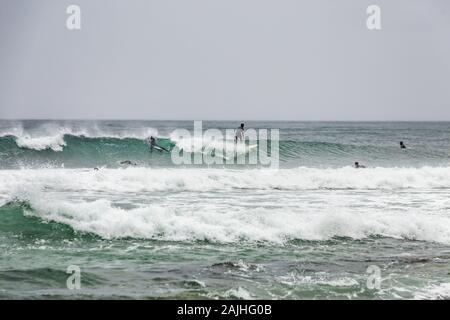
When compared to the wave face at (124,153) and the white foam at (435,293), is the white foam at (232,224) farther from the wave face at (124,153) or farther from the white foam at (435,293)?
the wave face at (124,153)

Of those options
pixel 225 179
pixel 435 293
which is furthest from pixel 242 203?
pixel 435 293

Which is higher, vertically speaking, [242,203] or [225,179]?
[225,179]

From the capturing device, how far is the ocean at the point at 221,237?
8.30 meters

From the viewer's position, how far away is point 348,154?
3569 cm

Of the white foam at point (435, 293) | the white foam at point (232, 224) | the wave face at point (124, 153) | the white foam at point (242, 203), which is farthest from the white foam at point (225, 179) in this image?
the white foam at point (435, 293)

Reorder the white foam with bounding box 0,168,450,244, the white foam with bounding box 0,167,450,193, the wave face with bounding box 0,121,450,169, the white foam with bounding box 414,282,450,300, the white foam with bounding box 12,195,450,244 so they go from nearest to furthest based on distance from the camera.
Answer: the white foam with bounding box 414,282,450,300 → the white foam with bounding box 12,195,450,244 → the white foam with bounding box 0,168,450,244 → the white foam with bounding box 0,167,450,193 → the wave face with bounding box 0,121,450,169

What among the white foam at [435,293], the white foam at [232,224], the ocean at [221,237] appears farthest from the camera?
the white foam at [232,224]

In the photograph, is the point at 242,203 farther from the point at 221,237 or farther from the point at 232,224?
the point at 221,237

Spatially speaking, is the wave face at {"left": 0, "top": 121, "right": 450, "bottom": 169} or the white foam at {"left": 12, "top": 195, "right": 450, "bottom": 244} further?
the wave face at {"left": 0, "top": 121, "right": 450, "bottom": 169}

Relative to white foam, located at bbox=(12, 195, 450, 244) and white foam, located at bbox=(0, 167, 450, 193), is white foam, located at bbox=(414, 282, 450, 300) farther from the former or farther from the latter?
white foam, located at bbox=(0, 167, 450, 193)

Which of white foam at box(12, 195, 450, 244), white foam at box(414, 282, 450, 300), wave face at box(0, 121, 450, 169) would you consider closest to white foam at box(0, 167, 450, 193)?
wave face at box(0, 121, 450, 169)

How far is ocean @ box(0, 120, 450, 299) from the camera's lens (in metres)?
8.30

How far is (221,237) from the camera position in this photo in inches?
461

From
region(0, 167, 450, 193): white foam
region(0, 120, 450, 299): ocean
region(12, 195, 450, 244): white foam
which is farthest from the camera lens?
region(0, 167, 450, 193): white foam
